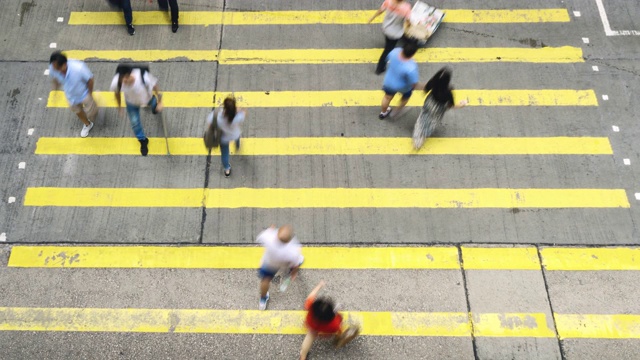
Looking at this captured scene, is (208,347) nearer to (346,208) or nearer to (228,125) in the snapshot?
(346,208)

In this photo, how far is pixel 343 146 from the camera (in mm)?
8195

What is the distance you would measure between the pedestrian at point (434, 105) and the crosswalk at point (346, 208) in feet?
1.03

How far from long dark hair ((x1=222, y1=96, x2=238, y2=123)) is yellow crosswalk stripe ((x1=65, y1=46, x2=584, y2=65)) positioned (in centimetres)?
269

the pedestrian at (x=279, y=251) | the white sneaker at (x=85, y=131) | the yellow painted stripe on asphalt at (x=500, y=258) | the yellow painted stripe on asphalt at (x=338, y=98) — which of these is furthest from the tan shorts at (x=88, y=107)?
the yellow painted stripe on asphalt at (x=500, y=258)

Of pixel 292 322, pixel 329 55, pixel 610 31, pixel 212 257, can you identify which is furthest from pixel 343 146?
pixel 610 31

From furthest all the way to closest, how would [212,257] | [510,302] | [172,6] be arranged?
[172,6] < [212,257] < [510,302]

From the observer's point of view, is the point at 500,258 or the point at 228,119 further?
the point at 500,258

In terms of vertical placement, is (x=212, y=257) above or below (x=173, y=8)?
below

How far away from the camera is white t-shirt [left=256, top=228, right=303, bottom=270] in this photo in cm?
588

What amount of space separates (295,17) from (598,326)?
271 inches

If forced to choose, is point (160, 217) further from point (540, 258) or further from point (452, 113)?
point (540, 258)

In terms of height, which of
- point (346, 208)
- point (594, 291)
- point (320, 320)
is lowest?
point (594, 291)

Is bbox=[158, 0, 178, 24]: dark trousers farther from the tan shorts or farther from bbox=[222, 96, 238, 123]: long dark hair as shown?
bbox=[222, 96, 238, 123]: long dark hair

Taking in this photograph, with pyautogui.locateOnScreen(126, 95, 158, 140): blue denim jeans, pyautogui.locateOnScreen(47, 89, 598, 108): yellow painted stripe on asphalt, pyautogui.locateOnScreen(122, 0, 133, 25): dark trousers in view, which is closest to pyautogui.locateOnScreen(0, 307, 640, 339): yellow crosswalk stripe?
pyautogui.locateOnScreen(126, 95, 158, 140): blue denim jeans
